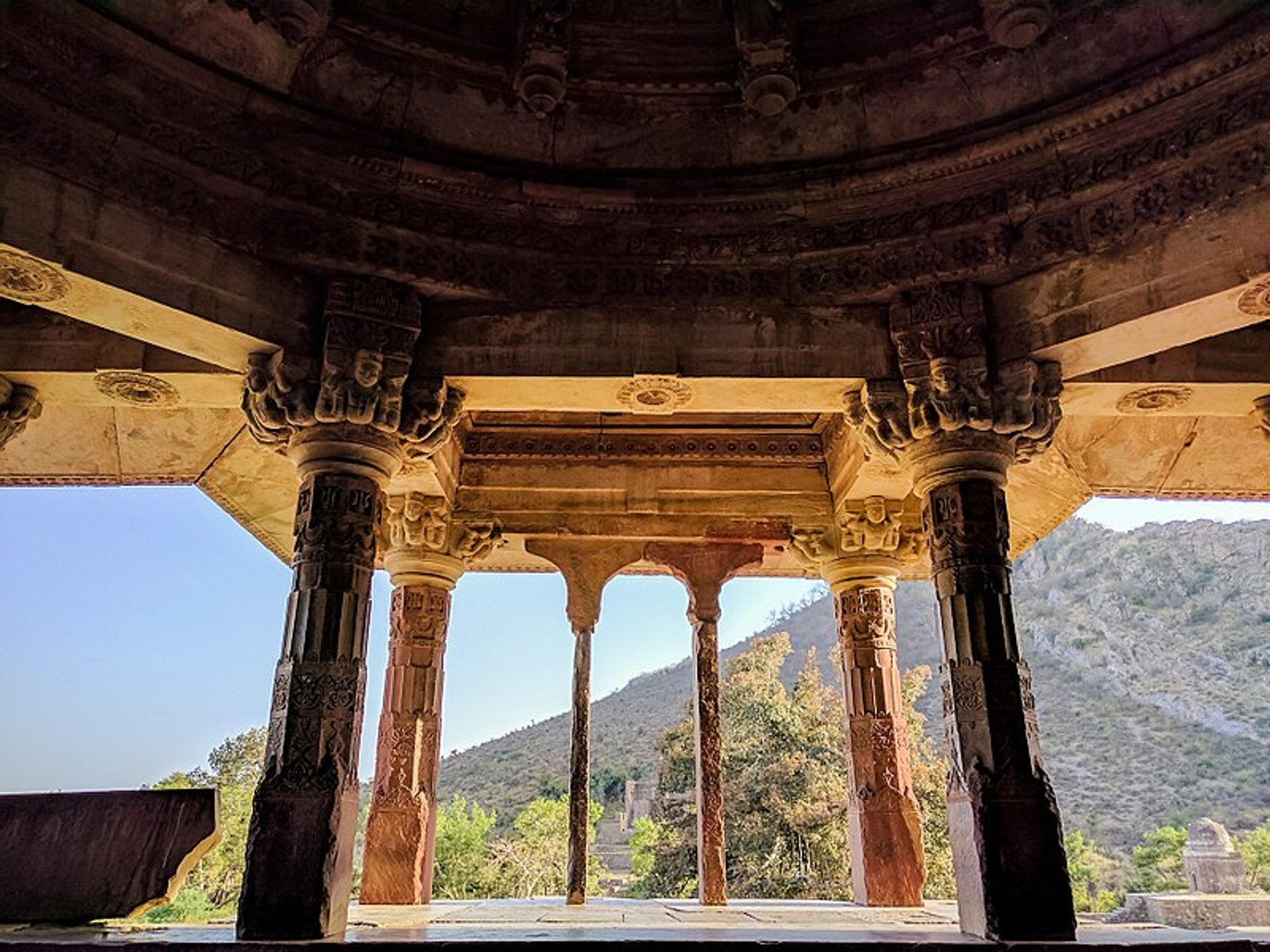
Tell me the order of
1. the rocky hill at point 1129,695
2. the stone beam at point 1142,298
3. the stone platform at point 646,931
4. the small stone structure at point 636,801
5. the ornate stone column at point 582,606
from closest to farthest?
the stone platform at point 646,931, the stone beam at point 1142,298, the ornate stone column at point 582,606, the small stone structure at point 636,801, the rocky hill at point 1129,695

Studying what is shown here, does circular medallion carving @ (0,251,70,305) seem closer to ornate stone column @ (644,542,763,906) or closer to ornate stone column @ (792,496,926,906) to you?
ornate stone column @ (644,542,763,906)

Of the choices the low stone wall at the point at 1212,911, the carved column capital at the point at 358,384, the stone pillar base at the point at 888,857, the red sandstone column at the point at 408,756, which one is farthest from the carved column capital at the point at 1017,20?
the low stone wall at the point at 1212,911

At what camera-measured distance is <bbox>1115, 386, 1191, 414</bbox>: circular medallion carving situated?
600 centimetres

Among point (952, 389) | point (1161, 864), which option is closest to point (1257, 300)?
point (952, 389)

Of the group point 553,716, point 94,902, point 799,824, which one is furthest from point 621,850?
point 94,902

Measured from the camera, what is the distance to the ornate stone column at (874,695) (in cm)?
808

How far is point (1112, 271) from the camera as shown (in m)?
5.36

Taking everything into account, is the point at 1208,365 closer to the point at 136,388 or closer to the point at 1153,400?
the point at 1153,400

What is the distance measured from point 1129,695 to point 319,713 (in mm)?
49092

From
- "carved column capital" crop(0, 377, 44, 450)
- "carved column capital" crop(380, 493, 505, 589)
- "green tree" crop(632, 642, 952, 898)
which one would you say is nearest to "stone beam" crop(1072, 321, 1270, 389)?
"carved column capital" crop(380, 493, 505, 589)

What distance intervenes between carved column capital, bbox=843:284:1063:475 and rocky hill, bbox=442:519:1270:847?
117ft

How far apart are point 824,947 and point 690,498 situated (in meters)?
4.95

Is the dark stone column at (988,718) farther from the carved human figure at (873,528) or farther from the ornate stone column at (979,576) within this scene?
the carved human figure at (873,528)

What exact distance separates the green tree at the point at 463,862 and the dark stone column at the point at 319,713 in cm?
1994
